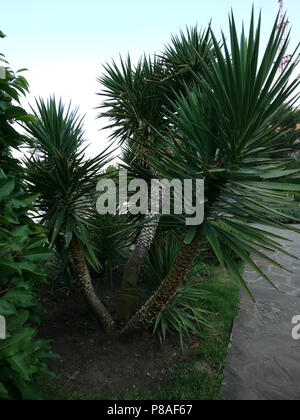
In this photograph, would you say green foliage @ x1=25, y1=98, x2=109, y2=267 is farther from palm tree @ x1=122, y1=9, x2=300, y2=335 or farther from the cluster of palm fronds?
palm tree @ x1=122, y1=9, x2=300, y2=335

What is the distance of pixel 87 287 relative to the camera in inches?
107

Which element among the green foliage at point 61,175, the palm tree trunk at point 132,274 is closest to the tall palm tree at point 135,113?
the palm tree trunk at point 132,274

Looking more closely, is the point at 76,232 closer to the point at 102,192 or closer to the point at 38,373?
the point at 102,192

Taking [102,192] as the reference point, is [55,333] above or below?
below

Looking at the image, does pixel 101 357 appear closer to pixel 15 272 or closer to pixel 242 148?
pixel 15 272

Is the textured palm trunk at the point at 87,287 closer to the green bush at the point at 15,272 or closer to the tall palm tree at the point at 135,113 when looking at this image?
the tall palm tree at the point at 135,113

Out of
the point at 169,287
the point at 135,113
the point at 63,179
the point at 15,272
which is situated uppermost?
the point at 135,113

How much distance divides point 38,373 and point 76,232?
1197mm

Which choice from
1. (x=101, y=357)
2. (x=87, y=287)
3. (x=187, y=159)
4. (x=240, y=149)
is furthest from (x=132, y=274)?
(x=240, y=149)

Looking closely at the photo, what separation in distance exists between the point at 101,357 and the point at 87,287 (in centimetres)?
66

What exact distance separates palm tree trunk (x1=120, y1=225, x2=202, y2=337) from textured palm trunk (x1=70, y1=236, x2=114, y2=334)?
20 centimetres

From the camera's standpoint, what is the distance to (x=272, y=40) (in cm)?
167
